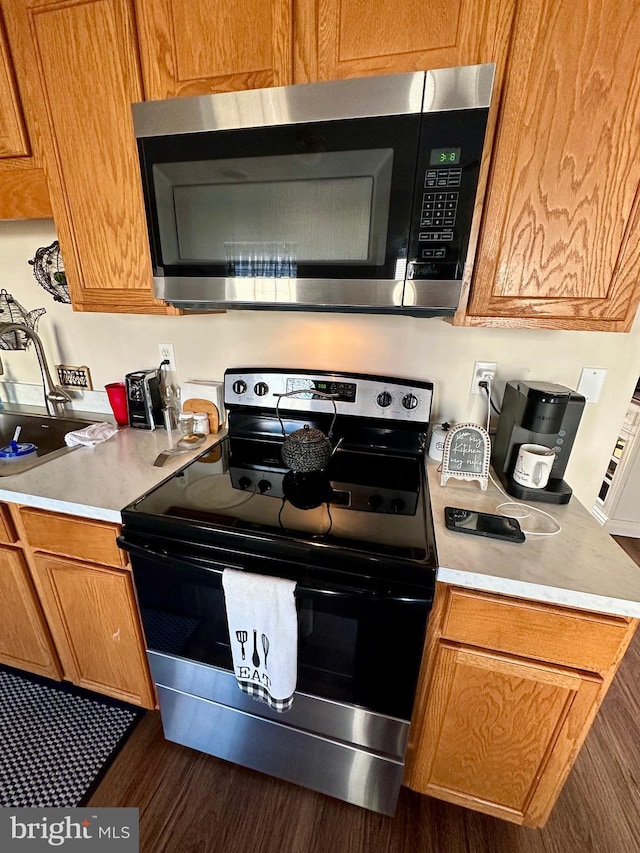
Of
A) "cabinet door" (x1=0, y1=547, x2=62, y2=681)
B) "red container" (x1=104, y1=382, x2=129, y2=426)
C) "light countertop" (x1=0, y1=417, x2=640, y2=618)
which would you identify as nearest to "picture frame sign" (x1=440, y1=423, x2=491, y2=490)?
"light countertop" (x1=0, y1=417, x2=640, y2=618)

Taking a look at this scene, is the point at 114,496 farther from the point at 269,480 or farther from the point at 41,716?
the point at 41,716

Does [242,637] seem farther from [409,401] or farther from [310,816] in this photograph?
[409,401]

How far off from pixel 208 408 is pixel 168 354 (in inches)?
12.0

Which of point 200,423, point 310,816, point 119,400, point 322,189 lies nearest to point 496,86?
point 322,189

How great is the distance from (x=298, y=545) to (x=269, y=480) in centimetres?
34

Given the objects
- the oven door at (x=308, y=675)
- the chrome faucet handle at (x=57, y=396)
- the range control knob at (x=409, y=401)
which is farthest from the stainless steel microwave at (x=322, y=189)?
the chrome faucet handle at (x=57, y=396)

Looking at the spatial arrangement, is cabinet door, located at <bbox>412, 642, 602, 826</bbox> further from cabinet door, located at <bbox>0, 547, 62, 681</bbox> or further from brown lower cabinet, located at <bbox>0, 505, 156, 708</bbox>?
cabinet door, located at <bbox>0, 547, 62, 681</bbox>

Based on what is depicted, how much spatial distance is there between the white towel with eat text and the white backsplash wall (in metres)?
0.82

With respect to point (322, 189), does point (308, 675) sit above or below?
below

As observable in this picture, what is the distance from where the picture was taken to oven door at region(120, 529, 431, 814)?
862 mm

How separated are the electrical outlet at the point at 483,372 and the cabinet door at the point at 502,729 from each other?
810mm

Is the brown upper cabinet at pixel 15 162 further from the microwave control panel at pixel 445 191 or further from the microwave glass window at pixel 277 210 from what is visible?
the microwave control panel at pixel 445 191

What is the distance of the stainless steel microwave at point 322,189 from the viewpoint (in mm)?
789

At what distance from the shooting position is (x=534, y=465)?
104 cm
